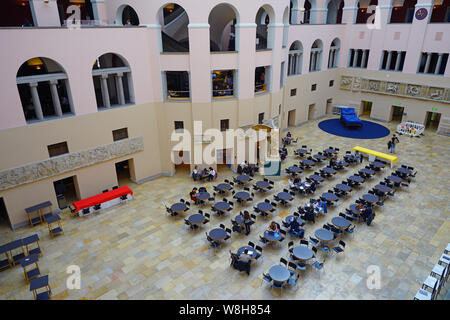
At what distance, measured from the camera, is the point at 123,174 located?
21734mm

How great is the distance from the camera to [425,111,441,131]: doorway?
2988 cm

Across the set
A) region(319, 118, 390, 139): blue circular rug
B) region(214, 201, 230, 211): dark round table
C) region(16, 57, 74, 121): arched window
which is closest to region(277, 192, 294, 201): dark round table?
region(214, 201, 230, 211): dark round table

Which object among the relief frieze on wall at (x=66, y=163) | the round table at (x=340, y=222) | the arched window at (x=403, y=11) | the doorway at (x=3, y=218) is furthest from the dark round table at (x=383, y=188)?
the doorway at (x=3, y=218)

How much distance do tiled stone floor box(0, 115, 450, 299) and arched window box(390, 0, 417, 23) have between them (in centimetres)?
1882

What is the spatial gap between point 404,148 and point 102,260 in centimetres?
2381

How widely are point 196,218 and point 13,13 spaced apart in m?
17.3

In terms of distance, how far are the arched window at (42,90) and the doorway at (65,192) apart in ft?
12.8

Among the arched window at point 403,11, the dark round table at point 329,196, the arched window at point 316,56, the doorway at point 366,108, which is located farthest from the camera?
the doorway at point 366,108

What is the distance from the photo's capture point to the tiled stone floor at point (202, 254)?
12.3m

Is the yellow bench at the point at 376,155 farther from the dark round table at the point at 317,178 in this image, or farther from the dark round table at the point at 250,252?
the dark round table at the point at 250,252

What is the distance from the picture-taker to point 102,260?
1394 cm

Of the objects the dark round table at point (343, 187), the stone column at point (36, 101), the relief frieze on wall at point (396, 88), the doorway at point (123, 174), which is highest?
the stone column at point (36, 101)
